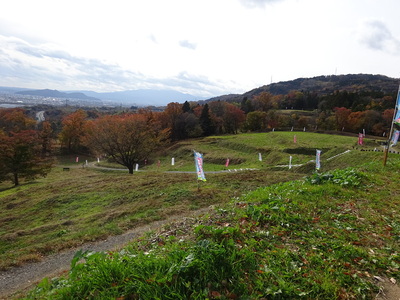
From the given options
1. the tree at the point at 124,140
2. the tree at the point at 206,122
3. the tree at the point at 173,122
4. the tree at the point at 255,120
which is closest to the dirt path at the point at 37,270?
the tree at the point at 124,140

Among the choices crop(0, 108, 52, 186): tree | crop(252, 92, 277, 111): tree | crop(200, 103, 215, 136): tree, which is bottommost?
crop(0, 108, 52, 186): tree

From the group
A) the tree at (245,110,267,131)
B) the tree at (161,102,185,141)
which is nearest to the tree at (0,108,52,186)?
the tree at (161,102,185,141)

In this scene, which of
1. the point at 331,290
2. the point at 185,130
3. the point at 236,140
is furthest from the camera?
the point at 185,130

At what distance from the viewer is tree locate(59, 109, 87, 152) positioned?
59.3 meters

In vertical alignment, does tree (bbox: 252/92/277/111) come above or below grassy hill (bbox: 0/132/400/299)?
above

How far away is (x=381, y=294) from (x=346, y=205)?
3.68 meters

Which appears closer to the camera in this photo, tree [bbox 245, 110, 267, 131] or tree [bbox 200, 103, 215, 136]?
tree [bbox 200, 103, 215, 136]

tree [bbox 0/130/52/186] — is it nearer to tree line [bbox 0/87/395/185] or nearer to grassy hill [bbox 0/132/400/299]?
tree line [bbox 0/87/395/185]

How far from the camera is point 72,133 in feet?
195

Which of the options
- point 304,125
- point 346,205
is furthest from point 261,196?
point 304,125

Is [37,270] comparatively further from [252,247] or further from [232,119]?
[232,119]

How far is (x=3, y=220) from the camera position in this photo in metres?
13.6

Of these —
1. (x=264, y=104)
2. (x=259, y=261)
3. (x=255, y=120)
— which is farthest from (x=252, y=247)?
(x=264, y=104)

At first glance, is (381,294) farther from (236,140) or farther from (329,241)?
(236,140)
